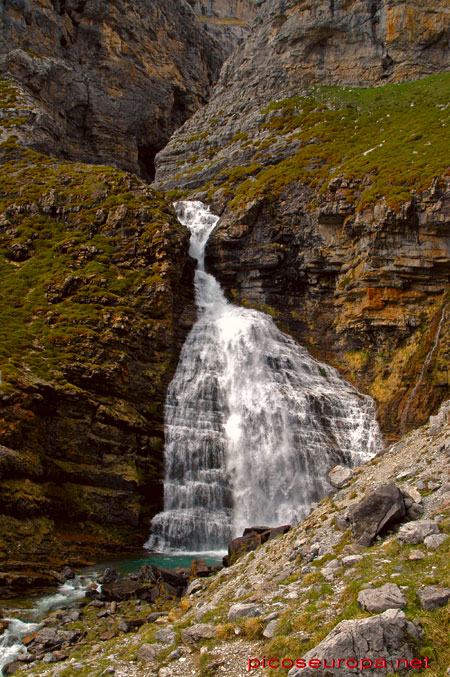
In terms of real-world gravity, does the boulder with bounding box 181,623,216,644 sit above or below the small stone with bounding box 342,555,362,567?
below

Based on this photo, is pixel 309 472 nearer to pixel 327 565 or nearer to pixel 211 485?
pixel 211 485

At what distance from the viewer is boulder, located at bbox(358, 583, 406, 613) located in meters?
8.05

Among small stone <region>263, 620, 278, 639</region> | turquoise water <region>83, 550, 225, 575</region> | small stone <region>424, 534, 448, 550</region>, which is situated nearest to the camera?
small stone <region>263, 620, 278, 639</region>

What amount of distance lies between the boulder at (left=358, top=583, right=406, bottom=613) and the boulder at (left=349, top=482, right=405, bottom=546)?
264 centimetres

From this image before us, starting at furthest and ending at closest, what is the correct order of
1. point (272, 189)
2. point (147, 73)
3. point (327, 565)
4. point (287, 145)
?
1. point (147, 73)
2. point (287, 145)
3. point (272, 189)
4. point (327, 565)

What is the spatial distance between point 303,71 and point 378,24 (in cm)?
1051

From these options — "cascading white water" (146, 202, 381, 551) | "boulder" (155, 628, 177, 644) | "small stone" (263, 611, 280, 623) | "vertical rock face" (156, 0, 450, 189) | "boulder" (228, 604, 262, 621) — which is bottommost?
"boulder" (155, 628, 177, 644)

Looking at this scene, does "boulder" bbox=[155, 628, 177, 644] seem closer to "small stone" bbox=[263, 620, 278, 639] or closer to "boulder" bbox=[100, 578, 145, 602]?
"small stone" bbox=[263, 620, 278, 639]

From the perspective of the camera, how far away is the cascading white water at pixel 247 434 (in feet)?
92.7

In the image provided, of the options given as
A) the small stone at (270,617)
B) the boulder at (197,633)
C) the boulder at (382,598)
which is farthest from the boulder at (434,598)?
the boulder at (197,633)

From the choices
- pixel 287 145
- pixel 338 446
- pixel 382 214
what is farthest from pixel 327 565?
pixel 287 145

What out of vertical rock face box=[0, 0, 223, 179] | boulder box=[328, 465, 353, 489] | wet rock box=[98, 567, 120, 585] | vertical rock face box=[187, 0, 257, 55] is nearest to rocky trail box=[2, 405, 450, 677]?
boulder box=[328, 465, 353, 489]

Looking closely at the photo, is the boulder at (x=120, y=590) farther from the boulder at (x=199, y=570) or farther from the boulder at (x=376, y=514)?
the boulder at (x=376, y=514)

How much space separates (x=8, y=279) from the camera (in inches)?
1458
